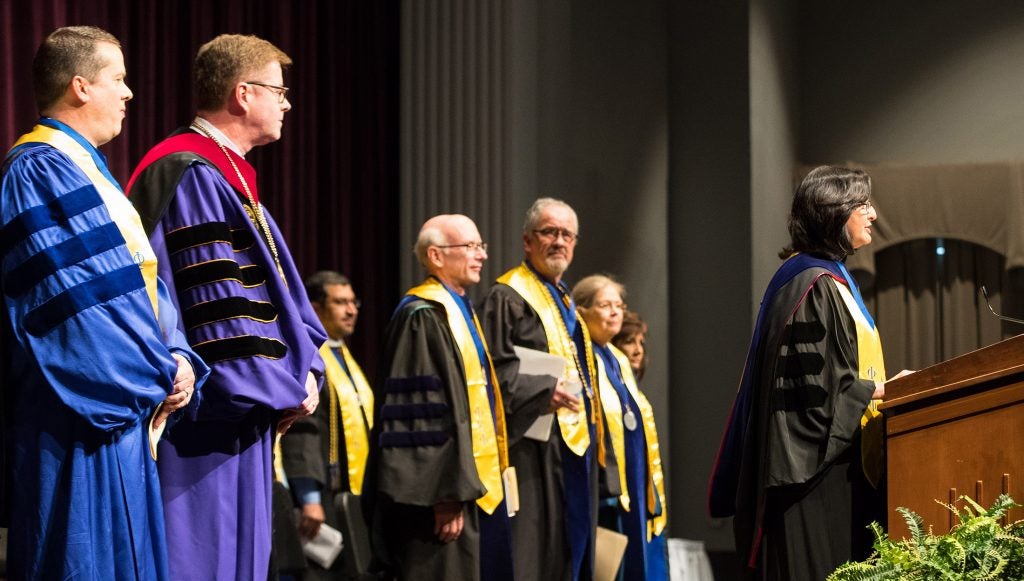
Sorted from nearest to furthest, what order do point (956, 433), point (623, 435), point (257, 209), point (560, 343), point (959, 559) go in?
point (959, 559), point (956, 433), point (257, 209), point (560, 343), point (623, 435)

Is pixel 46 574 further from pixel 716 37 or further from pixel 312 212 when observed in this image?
pixel 716 37

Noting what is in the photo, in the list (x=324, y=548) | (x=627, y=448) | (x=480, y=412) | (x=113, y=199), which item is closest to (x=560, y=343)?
(x=480, y=412)

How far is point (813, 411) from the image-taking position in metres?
4.21

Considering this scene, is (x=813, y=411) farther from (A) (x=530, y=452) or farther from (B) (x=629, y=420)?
(B) (x=629, y=420)

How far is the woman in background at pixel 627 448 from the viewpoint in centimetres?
644

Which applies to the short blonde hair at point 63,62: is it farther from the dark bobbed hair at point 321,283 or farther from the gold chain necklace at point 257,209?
the dark bobbed hair at point 321,283

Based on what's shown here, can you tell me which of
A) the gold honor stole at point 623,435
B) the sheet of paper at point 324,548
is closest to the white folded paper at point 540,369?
the gold honor stole at point 623,435

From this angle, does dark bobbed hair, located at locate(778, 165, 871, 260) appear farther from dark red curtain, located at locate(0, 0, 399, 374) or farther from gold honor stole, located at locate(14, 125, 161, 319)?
dark red curtain, located at locate(0, 0, 399, 374)

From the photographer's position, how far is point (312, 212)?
742 centimetres

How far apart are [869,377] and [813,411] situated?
271 millimetres

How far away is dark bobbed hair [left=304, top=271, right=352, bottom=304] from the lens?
6668 mm

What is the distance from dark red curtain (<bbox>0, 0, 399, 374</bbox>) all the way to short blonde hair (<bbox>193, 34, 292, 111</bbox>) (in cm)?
240

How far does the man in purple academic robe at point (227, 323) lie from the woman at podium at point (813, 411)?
148 centimetres

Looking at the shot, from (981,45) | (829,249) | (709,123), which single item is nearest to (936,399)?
(829,249)
